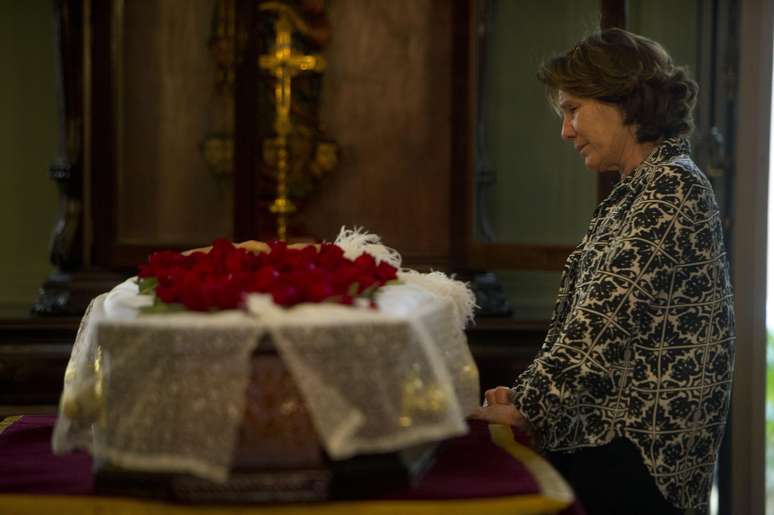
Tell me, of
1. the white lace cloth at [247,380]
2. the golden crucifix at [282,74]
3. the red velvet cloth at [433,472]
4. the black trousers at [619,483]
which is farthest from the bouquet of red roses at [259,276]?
the golden crucifix at [282,74]

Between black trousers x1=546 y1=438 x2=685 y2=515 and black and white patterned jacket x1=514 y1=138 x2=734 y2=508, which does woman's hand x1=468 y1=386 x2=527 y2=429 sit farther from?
black trousers x1=546 y1=438 x2=685 y2=515

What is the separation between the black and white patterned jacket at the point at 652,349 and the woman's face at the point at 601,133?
0.50ft

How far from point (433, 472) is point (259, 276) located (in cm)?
39

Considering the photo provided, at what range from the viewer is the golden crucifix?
343cm

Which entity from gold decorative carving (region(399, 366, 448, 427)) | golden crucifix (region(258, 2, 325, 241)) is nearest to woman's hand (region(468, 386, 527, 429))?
gold decorative carving (region(399, 366, 448, 427))

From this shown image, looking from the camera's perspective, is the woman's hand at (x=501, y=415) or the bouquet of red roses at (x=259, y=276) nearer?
the bouquet of red roses at (x=259, y=276)

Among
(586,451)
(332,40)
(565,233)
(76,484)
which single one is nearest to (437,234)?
(565,233)

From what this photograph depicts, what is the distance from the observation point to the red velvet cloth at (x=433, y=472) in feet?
4.89

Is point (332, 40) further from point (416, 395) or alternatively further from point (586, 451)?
point (416, 395)

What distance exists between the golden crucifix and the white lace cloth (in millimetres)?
2071

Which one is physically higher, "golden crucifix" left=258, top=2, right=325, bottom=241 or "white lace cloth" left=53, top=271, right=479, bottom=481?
"golden crucifix" left=258, top=2, right=325, bottom=241

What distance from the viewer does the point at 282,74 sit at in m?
3.45

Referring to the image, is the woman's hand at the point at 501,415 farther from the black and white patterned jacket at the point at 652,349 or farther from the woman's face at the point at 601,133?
the woman's face at the point at 601,133

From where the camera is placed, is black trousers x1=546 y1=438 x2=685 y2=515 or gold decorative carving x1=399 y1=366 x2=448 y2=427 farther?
black trousers x1=546 y1=438 x2=685 y2=515
